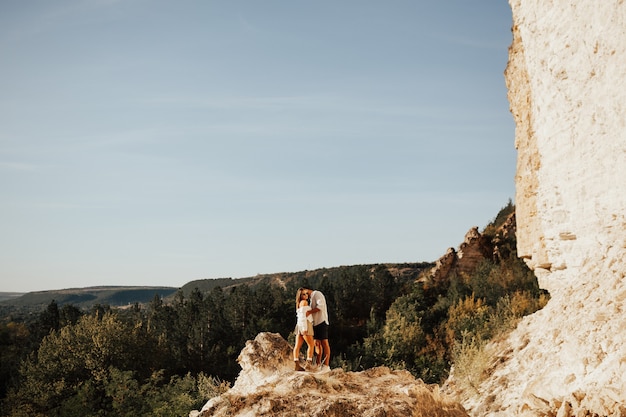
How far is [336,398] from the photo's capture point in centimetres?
541

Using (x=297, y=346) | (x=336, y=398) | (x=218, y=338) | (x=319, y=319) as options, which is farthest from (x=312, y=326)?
(x=218, y=338)

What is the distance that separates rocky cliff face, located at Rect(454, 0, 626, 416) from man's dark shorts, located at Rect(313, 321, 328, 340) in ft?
9.44

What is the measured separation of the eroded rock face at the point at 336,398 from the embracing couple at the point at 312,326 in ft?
4.16

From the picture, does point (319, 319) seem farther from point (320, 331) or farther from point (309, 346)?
point (309, 346)

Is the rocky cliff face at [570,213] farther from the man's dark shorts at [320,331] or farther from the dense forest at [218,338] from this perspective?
the dense forest at [218,338]

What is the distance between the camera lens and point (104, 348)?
27109 millimetres

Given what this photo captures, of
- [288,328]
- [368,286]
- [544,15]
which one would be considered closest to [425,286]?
[368,286]

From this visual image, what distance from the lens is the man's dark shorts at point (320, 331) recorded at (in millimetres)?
8078

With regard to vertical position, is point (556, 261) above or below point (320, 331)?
above

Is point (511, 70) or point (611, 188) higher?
point (511, 70)

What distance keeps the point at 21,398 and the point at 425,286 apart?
33.0m

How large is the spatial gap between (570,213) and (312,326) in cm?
567

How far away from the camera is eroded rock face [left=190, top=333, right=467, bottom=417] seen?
517 cm

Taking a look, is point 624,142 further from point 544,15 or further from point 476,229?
point 476,229
